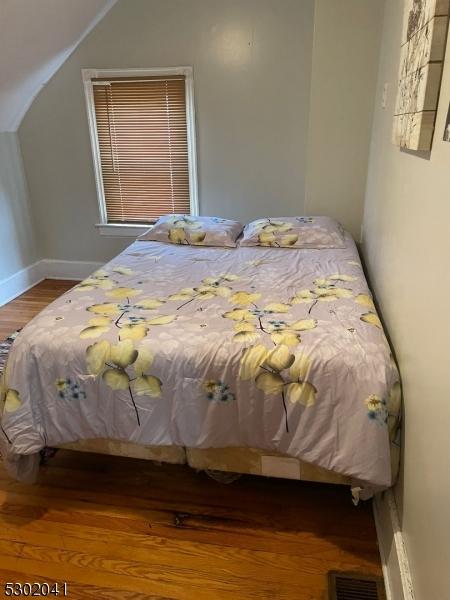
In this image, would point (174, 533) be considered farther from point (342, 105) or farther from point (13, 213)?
point (13, 213)

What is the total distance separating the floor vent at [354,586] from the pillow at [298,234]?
1.78 metres

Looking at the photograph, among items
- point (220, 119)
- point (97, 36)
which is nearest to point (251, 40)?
point (220, 119)

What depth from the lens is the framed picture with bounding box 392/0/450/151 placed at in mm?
1136

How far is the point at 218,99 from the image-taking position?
10.8 ft

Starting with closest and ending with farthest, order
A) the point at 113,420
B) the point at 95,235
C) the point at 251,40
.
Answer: the point at 113,420 → the point at 251,40 → the point at 95,235

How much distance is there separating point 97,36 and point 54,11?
1.99 feet

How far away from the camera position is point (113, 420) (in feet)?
5.34

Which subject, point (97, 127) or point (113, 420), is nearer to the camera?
point (113, 420)

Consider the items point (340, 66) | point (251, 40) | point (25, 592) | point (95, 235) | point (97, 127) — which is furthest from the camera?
point (95, 235)

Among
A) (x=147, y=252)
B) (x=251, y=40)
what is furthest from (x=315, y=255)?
(x=251, y=40)

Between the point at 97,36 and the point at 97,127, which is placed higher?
the point at 97,36

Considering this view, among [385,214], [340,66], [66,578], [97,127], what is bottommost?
[66,578]

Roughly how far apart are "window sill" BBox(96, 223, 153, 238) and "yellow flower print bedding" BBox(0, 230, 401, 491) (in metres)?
1.94

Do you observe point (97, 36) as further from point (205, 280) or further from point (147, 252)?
point (205, 280)
